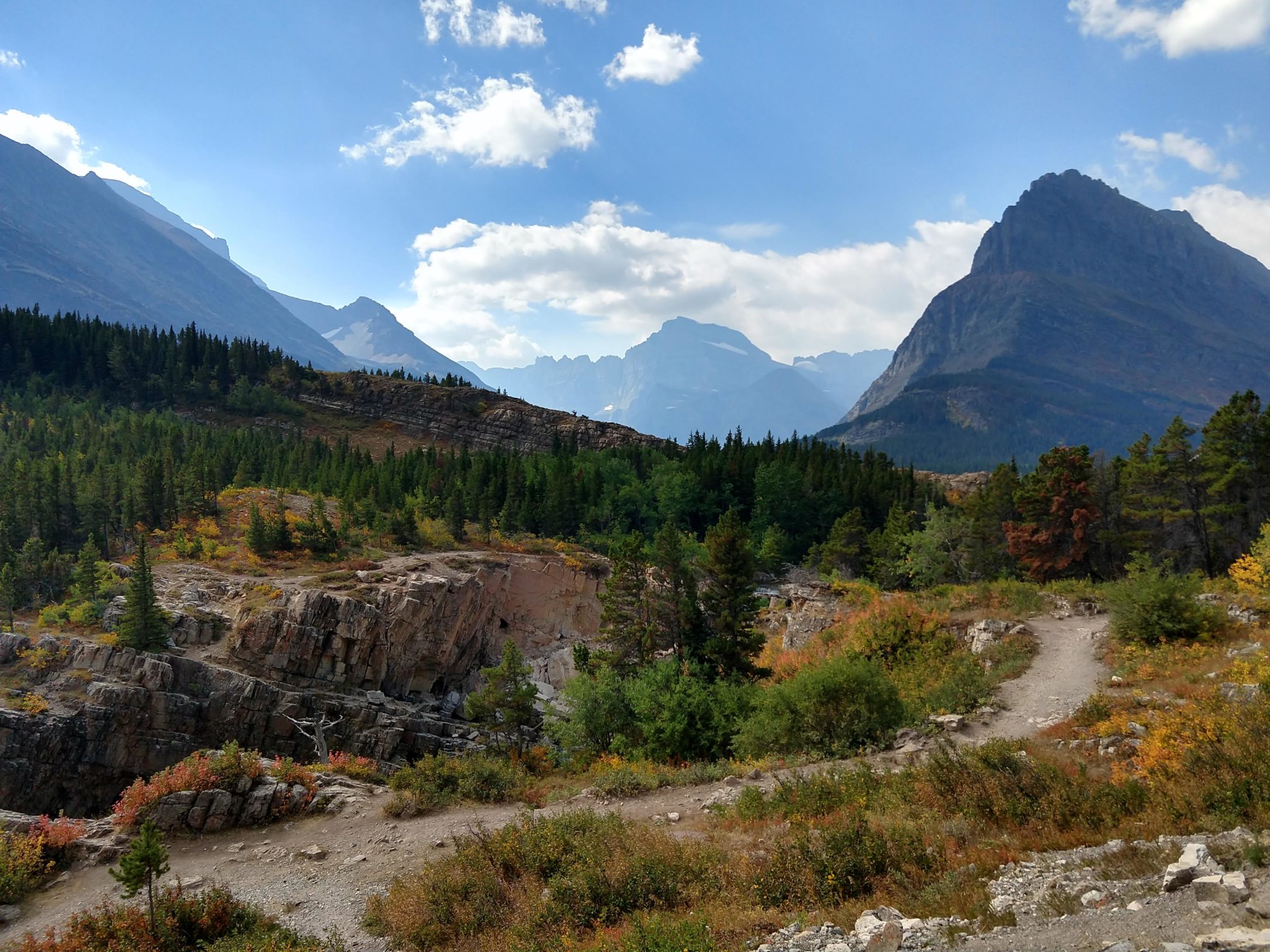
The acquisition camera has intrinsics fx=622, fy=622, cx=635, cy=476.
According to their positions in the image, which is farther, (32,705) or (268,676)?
(268,676)

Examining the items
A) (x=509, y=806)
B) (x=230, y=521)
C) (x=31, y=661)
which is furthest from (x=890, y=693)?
(x=230, y=521)

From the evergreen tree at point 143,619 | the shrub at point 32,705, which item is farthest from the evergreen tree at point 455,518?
the shrub at point 32,705

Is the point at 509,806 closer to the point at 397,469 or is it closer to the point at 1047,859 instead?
the point at 1047,859

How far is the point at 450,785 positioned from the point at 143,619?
21879 mm

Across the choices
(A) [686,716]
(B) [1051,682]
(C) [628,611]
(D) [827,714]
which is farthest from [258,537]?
(B) [1051,682]

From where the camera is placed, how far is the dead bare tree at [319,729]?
96.8 feet

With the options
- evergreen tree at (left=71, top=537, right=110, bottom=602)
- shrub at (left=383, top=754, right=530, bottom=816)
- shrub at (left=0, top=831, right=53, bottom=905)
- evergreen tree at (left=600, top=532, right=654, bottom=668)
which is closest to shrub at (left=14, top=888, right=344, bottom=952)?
shrub at (left=0, top=831, right=53, bottom=905)

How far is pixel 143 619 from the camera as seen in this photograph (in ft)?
101

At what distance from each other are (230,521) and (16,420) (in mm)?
46369

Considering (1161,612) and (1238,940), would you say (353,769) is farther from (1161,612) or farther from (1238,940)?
(1161,612)

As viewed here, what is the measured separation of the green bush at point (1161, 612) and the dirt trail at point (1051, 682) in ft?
4.88

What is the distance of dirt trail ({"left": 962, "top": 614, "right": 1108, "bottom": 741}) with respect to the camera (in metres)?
17.5

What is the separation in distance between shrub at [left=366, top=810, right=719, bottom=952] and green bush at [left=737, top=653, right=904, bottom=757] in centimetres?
624

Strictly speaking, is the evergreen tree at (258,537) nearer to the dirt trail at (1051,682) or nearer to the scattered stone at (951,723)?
the scattered stone at (951,723)
